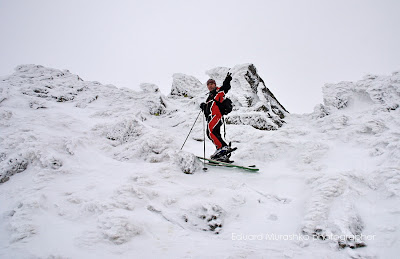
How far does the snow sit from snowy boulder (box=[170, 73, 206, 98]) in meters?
7.30

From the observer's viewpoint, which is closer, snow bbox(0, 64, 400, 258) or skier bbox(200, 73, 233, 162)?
snow bbox(0, 64, 400, 258)

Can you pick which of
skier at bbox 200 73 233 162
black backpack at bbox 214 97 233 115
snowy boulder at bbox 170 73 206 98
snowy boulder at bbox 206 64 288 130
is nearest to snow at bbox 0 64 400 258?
skier at bbox 200 73 233 162

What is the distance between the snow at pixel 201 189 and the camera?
330 centimetres

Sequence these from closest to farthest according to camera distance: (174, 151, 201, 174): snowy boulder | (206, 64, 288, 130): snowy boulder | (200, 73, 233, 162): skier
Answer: (174, 151, 201, 174): snowy boulder, (200, 73, 233, 162): skier, (206, 64, 288, 130): snowy boulder

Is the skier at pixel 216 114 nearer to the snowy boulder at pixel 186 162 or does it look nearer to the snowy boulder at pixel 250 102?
the snowy boulder at pixel 186 162

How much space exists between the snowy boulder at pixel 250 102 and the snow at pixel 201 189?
2.73ft

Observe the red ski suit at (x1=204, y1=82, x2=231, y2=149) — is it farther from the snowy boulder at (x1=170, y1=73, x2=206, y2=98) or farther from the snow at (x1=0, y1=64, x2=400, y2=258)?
the snowy boulder at (x1=170, y1=73, x2=206, y2=98)

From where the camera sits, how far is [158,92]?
16.2 m

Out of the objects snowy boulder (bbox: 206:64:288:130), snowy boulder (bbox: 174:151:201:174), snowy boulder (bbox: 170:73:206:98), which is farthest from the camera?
snowy boulder (bbox: 170:73:206:98)

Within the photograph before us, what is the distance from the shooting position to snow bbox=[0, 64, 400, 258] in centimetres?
330

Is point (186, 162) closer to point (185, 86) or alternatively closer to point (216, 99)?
point (216, 99)

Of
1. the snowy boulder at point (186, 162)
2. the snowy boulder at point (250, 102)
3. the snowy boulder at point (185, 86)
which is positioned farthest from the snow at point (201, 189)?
the snowy boulder at point (185, 86)

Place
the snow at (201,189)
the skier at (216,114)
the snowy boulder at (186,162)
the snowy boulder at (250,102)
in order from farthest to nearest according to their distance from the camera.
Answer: the snowy boulder at (250,102), the skier at (216,114), the snowy boulder at (186,162), the snow at (201,189)

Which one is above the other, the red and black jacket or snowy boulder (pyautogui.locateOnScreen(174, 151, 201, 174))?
the red and black jacket
